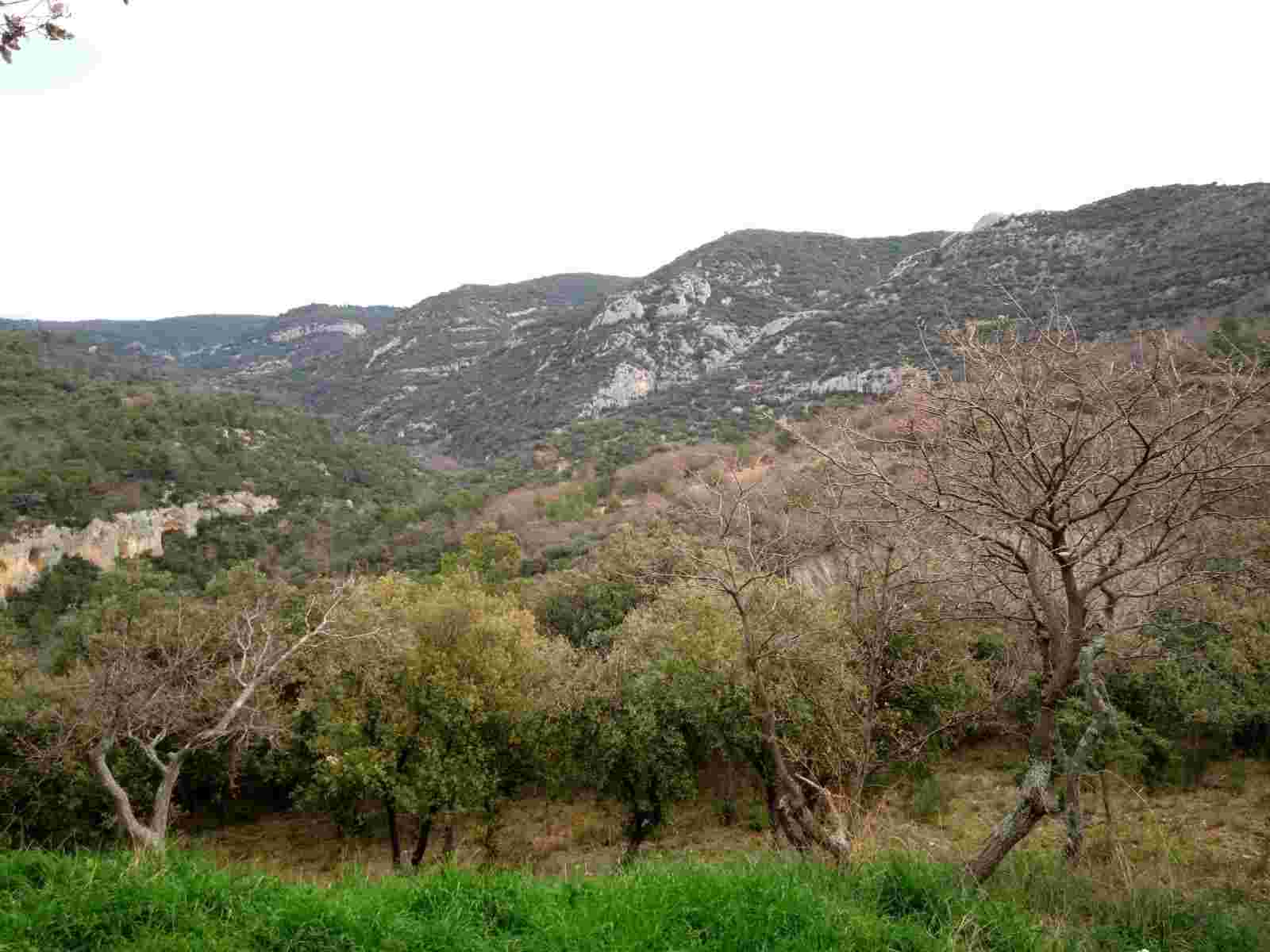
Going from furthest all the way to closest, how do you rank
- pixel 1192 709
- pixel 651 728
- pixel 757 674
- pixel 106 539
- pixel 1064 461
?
pixel 106 539 < pixel 1192 709 < pixel 651 728 < pixel 757 674 < pixel 1064 461

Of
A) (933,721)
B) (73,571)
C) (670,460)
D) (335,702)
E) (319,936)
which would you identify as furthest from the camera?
(670,460)

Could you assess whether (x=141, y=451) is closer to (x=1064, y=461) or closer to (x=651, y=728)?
(x=651, y=728)

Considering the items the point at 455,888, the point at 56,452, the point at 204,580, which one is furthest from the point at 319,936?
the point at 56,452

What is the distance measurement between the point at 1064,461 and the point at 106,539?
1640 inches

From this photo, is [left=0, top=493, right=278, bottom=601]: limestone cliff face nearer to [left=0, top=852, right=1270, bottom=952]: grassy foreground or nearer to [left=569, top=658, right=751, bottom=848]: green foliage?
[left=569, top=658, right=751, bottom=848]: green foliage

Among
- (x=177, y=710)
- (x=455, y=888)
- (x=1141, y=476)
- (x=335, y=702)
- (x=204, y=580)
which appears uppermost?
(x=1141, y=476)

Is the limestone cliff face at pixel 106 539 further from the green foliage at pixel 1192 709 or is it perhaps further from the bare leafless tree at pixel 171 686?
the green foliage at pixel 1192 709

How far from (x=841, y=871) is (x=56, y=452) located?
44.6 m

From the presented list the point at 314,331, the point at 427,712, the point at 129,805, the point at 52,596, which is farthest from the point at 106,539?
the point at 314,331

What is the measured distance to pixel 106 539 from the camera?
33.6 metres

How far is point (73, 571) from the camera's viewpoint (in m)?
32.0

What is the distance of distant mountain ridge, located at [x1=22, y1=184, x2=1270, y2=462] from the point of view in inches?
1626

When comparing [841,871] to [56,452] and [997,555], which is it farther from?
[56,452]

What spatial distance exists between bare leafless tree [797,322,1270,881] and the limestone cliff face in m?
38.9
